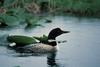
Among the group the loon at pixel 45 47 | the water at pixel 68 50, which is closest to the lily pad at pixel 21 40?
the loon at pixel 45 47

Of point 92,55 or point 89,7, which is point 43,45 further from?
point 89,7

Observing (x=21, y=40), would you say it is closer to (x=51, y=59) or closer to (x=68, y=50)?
(x=68, y=50)

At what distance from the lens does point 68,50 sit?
13242 mm

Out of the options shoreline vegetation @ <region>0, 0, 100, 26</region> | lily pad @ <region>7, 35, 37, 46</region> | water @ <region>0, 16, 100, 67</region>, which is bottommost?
shoreline vegetation @ <region>0, 0, 100, 26</region>

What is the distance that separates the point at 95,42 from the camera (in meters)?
14.4

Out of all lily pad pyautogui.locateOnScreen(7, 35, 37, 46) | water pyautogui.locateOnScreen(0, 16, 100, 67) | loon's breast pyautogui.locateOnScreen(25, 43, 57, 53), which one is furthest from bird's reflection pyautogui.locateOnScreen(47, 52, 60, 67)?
lily pad pyautogui.locateOnScreen(7, 35, 37, 46)

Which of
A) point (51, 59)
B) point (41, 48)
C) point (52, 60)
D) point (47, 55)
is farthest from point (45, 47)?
Result: point (52, 60)

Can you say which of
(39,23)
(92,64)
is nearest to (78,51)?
(92,64)

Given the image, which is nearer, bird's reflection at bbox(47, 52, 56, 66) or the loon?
bird's reflection at bbox(47, 52, 56, 66)

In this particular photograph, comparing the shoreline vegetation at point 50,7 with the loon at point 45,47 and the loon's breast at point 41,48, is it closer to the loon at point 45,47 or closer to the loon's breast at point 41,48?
the loon at point 45,47

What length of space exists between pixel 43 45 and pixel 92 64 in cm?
197

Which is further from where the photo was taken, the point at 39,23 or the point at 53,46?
the point at 39,23

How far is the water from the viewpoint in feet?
38.7

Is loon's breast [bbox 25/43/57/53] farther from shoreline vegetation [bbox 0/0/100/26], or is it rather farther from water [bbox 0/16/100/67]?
shoreline vegetation [bbox 0/0/100/26]
